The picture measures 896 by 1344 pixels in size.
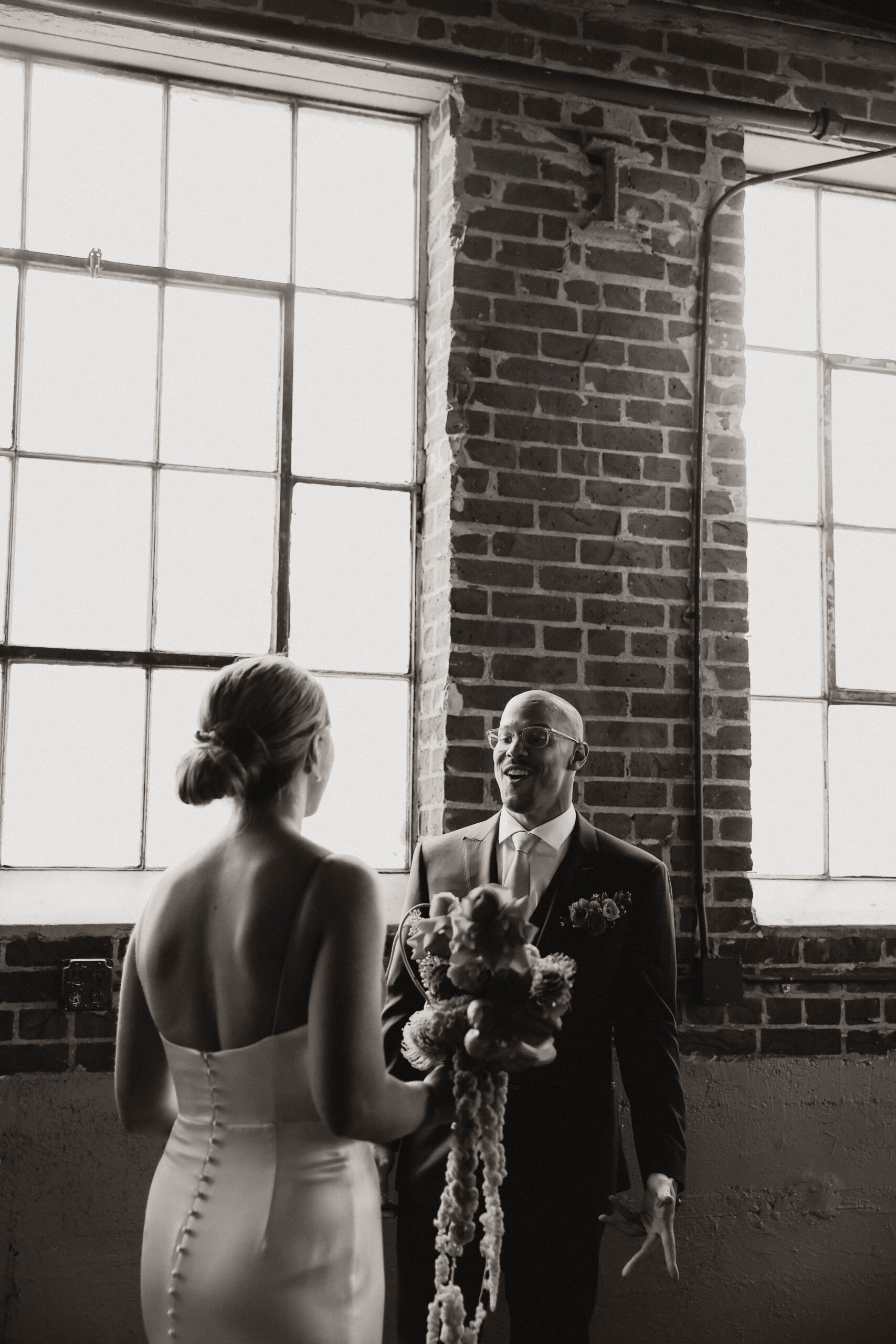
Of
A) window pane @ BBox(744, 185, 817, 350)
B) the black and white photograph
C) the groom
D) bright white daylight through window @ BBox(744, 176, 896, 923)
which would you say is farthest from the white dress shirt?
window pane @ BBox(744, 185, 817, 350)

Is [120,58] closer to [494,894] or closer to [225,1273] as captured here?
[494,894]

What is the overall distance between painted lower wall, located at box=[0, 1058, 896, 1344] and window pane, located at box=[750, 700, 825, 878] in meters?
0.67

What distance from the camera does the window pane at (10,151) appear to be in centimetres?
377

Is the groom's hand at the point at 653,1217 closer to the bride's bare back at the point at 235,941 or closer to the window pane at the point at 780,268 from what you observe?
the bride's bare back at the point at 235,941

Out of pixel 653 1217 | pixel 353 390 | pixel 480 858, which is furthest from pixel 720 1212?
pixel 353 390

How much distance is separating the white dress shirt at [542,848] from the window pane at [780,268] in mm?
2207

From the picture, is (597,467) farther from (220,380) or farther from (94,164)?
(94,164)

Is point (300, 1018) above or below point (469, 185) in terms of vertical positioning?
below

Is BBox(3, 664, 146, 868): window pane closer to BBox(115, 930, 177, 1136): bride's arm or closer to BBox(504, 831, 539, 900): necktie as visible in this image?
BBox(504, 831, 539, 900): necktie

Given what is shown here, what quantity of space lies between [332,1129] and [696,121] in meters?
3.44

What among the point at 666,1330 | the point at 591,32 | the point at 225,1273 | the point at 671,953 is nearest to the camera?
the point at 225,1273

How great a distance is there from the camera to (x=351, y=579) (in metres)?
3.99

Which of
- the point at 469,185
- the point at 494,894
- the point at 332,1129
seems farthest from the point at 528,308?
the point at 332,1129

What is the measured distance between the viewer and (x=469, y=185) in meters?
3.89
